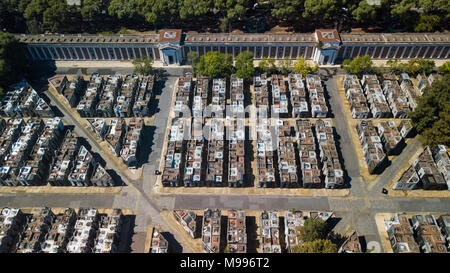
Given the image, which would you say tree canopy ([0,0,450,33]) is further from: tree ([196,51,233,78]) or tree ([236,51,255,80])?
tree ([196,51,233,78])

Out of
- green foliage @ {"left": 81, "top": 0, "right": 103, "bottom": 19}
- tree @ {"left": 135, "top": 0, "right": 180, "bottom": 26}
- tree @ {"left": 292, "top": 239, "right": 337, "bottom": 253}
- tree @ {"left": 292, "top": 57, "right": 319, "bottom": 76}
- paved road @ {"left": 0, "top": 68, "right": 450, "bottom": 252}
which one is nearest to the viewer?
tree @ {"left": 292, "top": 239, "right": 337, "bottom": 253}

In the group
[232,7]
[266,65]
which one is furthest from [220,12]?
[266,65]

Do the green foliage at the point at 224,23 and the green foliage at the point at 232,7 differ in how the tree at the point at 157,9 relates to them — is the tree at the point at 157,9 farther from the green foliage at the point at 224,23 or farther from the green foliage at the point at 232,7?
the green foliage at the point at 224,23

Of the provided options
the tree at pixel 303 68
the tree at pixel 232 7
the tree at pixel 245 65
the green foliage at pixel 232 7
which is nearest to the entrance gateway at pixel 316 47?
the tree at pixel 303 68

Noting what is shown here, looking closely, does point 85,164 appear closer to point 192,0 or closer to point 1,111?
point 1,111

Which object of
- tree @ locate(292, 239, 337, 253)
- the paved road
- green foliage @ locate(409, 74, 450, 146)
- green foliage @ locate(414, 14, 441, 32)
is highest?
green foliage @ locate(414, 14, 441, 32)

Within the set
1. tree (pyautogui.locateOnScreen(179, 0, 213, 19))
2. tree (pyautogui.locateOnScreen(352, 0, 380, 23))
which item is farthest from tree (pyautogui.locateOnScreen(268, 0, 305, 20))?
tree (pyautogui.locateOnScreen(179, 0, 213, 19))

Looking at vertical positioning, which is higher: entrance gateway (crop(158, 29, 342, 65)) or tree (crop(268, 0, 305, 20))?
tree (crop(268, 0, 305, 20))
